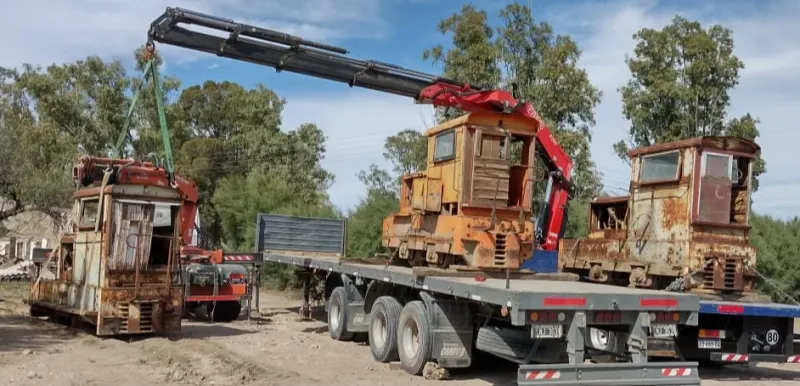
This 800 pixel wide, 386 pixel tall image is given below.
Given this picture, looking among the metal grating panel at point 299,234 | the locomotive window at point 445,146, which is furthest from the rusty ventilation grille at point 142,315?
the metal grating panel at point 299,234

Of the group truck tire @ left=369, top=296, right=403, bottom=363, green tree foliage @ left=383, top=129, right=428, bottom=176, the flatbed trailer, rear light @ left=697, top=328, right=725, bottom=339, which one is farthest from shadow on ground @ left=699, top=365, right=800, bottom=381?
green tree foliage @ left=383, top=129, right=428, bottom=176

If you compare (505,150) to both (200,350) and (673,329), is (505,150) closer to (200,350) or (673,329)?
(673,329)

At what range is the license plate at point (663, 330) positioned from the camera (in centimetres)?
916

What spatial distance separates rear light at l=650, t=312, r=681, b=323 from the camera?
9.12 metres

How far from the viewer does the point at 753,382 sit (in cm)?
1148

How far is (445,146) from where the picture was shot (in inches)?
493

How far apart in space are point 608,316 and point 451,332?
7.13 ft

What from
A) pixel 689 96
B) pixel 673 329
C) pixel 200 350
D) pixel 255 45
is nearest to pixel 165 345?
pixel 200 350

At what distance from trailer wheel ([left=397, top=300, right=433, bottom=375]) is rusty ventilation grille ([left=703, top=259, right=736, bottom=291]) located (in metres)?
4.54

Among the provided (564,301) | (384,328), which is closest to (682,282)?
(564,301)

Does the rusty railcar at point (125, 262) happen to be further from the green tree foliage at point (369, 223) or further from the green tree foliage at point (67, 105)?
the green tree foliage at point (67, 105)

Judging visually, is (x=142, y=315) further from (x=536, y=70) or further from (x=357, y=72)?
(x=536, y=70)

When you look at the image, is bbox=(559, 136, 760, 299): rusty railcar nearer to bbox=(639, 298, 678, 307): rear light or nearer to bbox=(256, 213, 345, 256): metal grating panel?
bbox=(639, 298, 678, 307): rear light

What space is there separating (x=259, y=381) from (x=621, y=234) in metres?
7.24
